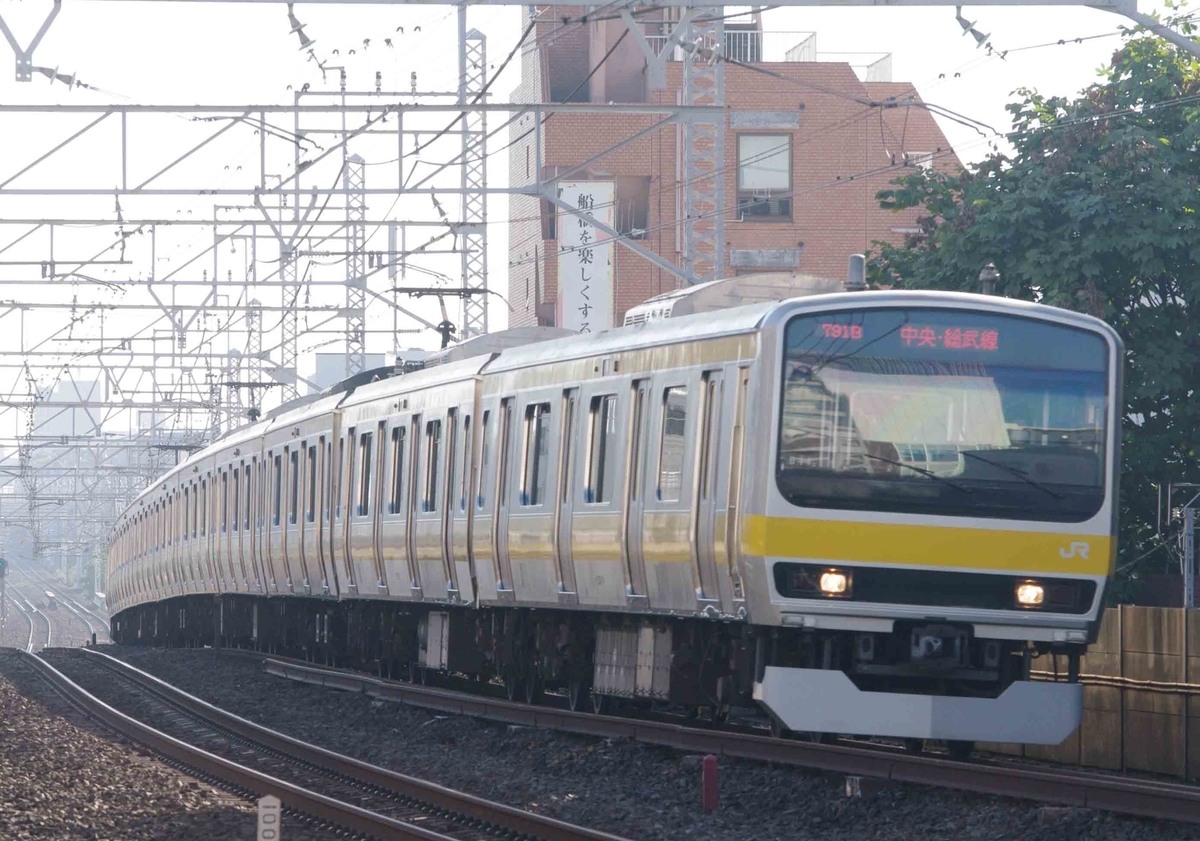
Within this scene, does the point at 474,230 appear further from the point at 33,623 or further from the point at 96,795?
the point at 33,623

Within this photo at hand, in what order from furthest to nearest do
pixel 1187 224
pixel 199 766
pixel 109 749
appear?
1. pixel 1187 224
2. pixel 109 749
3. pixel 199 766

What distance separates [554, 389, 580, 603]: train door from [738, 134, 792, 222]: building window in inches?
1294

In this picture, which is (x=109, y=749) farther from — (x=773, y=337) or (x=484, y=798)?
(x=773, y=337)

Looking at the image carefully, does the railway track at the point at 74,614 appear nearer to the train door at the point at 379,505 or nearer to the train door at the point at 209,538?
the train door at the point at 209,538

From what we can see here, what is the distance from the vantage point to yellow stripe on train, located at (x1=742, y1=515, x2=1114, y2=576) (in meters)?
11.8

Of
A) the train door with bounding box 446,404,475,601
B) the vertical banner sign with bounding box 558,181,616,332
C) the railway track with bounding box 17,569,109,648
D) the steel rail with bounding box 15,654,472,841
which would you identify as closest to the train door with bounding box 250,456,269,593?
the steel rail with bounding box 15,654,472,841

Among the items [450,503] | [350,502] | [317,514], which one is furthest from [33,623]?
[450,503]

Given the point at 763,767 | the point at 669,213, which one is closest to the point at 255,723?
the point at 763,767

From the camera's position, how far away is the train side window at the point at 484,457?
17109 millimetres

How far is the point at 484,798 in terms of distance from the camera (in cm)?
1218

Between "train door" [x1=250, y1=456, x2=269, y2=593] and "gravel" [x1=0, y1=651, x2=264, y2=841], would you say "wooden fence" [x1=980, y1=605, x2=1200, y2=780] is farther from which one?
"train door" [x1=250, y1=456, x2=269, y2=593]

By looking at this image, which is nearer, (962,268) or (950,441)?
(950,441)

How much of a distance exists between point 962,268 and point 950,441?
37.5 feet

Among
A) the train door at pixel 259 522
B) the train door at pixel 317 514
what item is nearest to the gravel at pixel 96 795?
the train door at pixel 317 514
